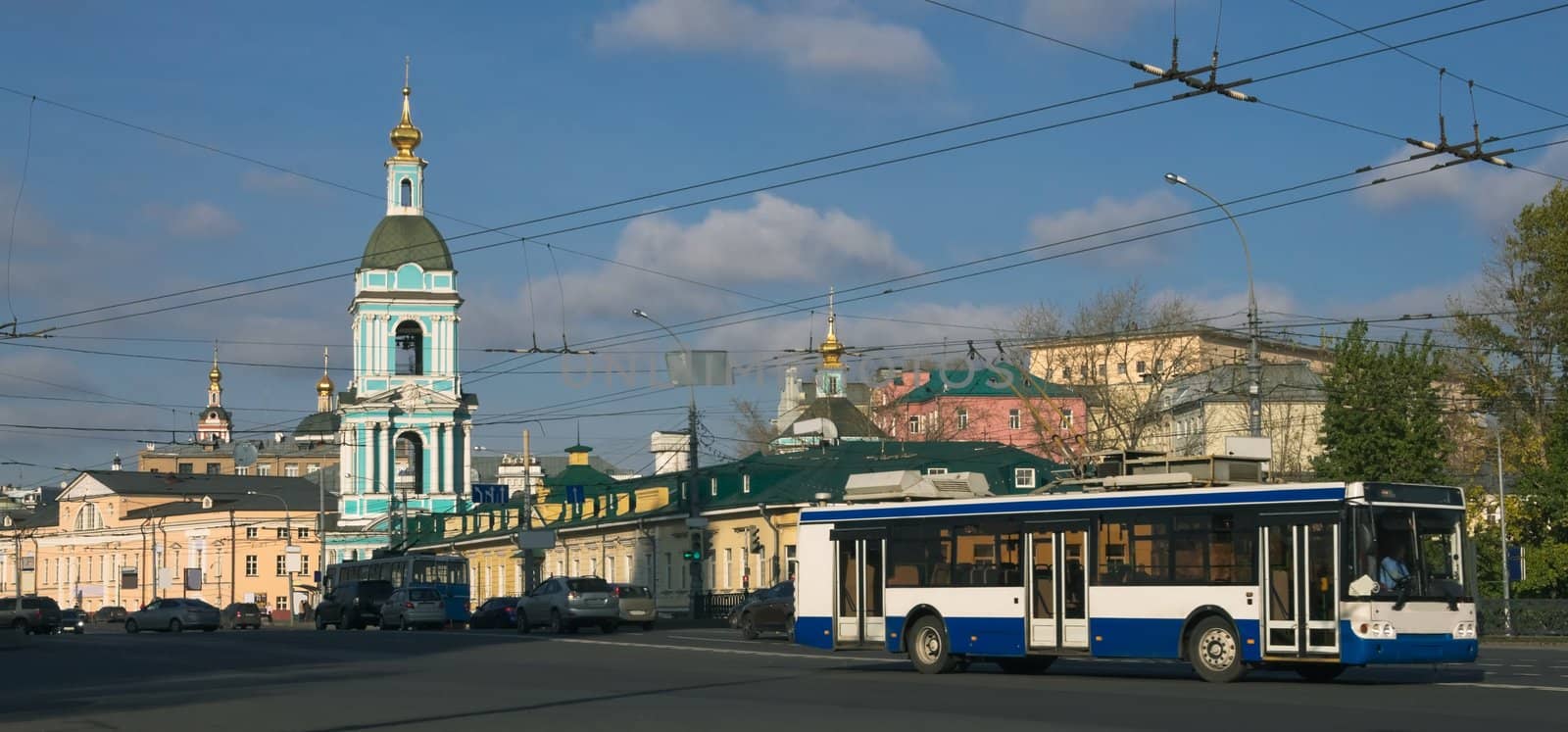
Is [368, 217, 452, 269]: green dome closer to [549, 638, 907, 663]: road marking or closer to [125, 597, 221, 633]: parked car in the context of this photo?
[125, 597, 221, 633]: parked car

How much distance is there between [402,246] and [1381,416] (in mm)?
52064

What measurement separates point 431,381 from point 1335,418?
52.1 metres

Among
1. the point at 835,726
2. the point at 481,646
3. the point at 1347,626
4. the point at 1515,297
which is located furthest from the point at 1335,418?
the point at 835,726

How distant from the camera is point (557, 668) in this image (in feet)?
94.0

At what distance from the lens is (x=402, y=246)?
93.0 meters

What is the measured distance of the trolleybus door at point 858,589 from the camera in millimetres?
26766

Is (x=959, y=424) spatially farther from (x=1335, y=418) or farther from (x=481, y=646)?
(x=481, y=646)

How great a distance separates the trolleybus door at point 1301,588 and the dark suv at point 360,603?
145 ft

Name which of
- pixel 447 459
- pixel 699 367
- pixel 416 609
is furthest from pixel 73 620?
pixel 699 367

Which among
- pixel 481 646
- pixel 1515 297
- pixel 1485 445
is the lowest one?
pixel 481 646

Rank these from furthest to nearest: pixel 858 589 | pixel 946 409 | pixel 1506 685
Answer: pixel 946 409 → pixel 858 589 → pixel 1506 685

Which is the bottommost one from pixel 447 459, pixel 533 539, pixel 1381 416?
pixel 533 539

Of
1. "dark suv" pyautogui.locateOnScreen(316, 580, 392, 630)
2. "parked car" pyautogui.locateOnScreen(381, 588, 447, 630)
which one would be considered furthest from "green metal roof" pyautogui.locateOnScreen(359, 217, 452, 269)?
"parked car" pyautogui.locateOnScreen(381, 588, 447, 630)

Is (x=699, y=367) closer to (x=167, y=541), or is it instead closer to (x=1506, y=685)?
(x=1506, y=685)
